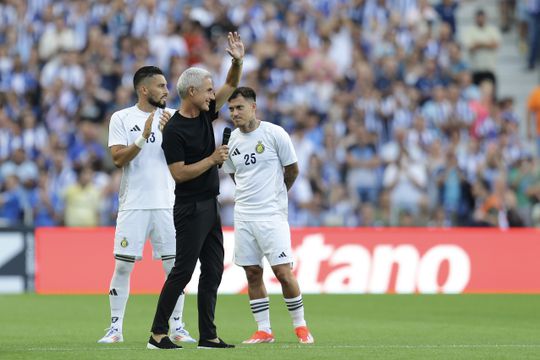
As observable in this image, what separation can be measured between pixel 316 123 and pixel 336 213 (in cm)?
253

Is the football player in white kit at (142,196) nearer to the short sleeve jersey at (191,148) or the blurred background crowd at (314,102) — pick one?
the short sleeve jersey at (191,148)

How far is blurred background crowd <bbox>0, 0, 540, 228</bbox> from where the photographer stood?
77.3 feet

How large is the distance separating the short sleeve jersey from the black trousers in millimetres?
96

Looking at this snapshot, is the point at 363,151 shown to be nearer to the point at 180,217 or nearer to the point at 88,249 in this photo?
the point at 88,249

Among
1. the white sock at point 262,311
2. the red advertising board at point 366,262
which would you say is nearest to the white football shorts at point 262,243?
the white sock at point 262,311

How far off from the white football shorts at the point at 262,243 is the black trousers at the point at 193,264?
877 mm

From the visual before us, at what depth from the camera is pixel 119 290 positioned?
41.2ft

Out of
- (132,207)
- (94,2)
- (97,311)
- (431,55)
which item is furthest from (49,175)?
(132,207)

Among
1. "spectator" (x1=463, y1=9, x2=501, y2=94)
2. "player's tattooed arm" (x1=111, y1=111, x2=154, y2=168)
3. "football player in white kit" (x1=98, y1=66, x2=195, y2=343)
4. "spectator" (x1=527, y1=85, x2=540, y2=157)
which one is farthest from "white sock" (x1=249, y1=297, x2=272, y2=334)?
"spectator" (x1=463, y1=9, x2=501, y2=94)

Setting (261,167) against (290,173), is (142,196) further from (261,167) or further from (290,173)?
(290,173)

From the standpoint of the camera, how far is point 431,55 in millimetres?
27938

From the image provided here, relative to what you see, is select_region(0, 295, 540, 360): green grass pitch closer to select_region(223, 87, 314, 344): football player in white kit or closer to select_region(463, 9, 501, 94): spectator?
select_region(223, 87, 314, 344): football player in white kit

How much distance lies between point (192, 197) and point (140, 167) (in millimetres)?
1280

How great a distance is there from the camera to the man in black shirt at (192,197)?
11219 millimetres
